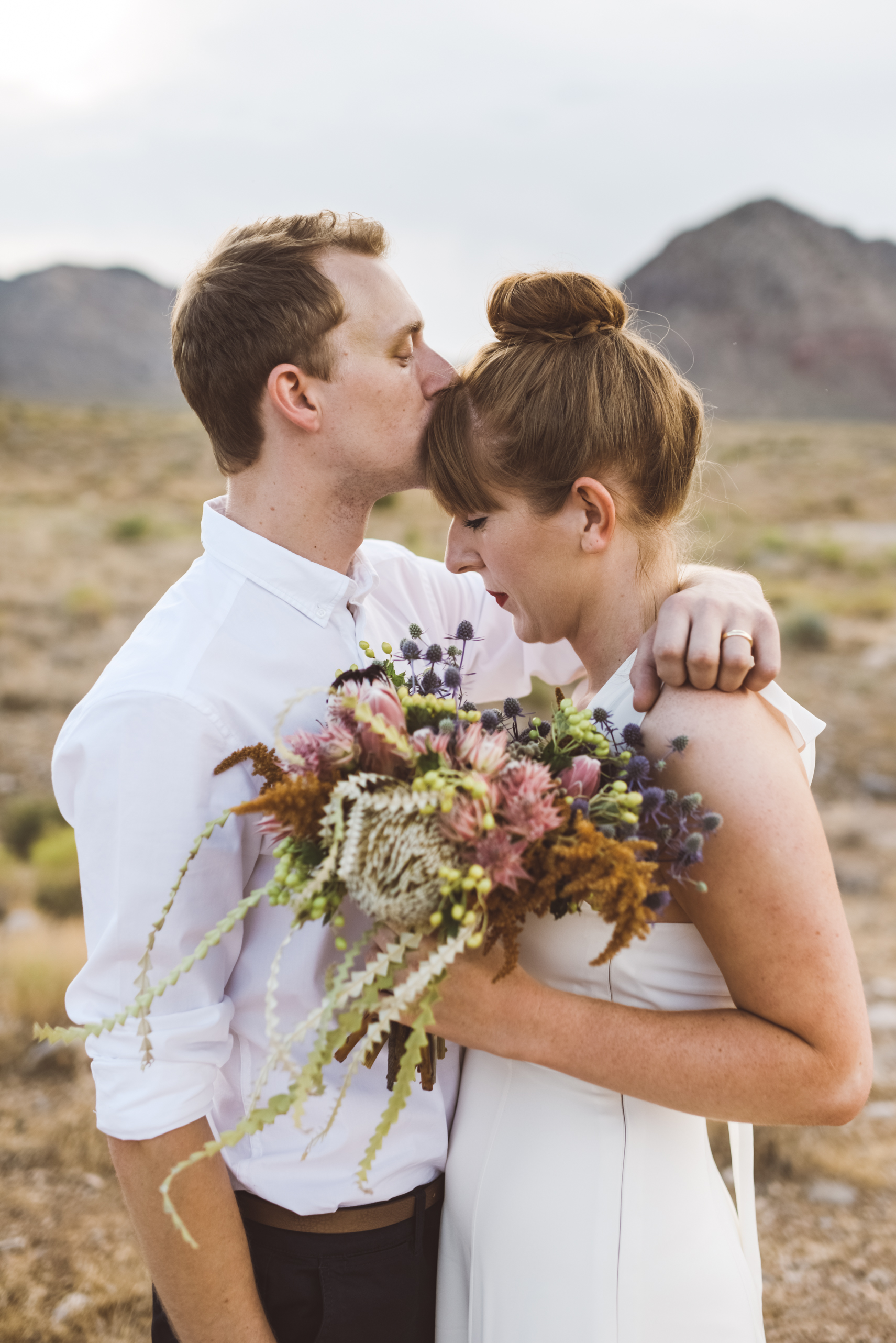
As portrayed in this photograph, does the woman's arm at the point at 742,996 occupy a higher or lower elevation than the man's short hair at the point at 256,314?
lower

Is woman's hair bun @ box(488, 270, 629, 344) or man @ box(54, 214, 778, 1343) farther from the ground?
woman's hair bun @ box(488, 270, 629, 344)

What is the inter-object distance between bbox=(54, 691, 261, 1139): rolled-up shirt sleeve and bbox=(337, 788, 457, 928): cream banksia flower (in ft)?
1.87

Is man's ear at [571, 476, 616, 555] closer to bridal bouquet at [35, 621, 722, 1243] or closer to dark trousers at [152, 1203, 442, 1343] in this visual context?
bridal bouquet at [35, 621, 722, 1243]

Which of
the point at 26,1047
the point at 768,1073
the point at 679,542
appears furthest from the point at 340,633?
the point at 26,1047

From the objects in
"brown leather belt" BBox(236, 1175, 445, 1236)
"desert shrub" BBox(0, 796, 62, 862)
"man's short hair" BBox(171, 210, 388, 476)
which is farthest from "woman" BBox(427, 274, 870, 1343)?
"desert shrub" BBox(0, 796, 62, 862)

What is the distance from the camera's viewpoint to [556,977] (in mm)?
1858

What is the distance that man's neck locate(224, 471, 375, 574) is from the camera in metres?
2.11

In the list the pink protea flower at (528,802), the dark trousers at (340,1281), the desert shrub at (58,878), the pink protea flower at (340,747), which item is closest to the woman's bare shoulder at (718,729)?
the pink protea flower at (528,802)

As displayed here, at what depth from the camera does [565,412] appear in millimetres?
1981

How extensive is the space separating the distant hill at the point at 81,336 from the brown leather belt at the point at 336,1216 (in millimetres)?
89784

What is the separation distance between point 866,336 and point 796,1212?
3941 inches

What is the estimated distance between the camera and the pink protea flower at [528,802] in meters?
1.26

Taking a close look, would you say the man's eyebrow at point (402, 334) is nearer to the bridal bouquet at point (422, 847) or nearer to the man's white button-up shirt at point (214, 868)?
the man's white button-up shirt at point (214, 868)

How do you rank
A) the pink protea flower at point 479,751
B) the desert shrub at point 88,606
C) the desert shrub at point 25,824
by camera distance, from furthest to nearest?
the desert shrub at point 88,606 < the desert shrub at point 25,824 < the pink protea flower at point 479,751
